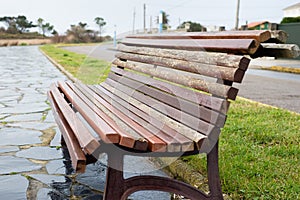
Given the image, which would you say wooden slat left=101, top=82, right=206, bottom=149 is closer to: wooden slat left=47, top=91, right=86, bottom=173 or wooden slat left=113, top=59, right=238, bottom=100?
wooden slat left=113, top=59, right=238, bottom=100

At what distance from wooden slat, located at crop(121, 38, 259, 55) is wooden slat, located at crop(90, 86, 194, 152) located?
0.53 meters

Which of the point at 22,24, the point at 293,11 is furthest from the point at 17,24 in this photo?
the point at 293,11

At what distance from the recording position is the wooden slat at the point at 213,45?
1.97 meters

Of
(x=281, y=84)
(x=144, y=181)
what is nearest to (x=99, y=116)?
(x=144, y=181)

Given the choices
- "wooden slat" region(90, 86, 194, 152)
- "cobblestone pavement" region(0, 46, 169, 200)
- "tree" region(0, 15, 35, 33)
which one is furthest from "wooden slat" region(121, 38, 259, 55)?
"tree" region(0, 15, 35, 33)

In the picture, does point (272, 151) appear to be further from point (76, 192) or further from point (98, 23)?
point (98, 23)

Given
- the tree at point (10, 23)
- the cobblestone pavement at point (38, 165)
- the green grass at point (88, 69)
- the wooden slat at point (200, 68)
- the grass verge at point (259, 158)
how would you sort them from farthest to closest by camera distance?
the tree at point (10, 23) < the green grass at point (88, 69) < the cobblestone pavement at point (38, 165) < the grass verge at point (259, 158) < the wooden slat at point (200, 68)

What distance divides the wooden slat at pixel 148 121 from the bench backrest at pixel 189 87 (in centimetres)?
2

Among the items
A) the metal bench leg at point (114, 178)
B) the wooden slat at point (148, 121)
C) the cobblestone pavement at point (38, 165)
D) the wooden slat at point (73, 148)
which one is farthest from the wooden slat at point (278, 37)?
the cobblestone pavement at point (38, 165)

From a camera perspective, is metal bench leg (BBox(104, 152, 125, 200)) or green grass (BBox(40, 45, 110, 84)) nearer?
metal bench leg (BBox(104, 152, 125, 200))

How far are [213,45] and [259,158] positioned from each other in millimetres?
1221

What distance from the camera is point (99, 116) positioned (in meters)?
2.29

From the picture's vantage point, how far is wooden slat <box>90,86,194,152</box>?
74.0 inches

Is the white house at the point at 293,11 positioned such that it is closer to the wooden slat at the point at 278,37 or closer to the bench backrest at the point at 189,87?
the bench backrest at the point at 189,87
